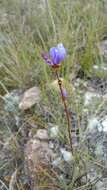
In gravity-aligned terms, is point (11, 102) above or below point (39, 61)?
below

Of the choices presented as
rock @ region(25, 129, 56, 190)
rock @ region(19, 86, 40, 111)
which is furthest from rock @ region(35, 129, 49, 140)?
rock @ region(19, 86, 40, 111)

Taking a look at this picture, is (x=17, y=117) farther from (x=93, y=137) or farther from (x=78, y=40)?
(x=78, y=40)

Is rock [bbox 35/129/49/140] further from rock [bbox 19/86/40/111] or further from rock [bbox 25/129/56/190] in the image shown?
rock [bbox 19/86/40/111]

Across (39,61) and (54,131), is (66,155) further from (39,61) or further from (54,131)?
(39,61)

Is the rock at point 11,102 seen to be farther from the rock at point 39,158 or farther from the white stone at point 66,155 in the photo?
the white stone at point 66,155

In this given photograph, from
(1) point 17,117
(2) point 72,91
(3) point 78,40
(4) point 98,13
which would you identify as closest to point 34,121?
(1) point 17,117

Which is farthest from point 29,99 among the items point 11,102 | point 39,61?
point 39,61
